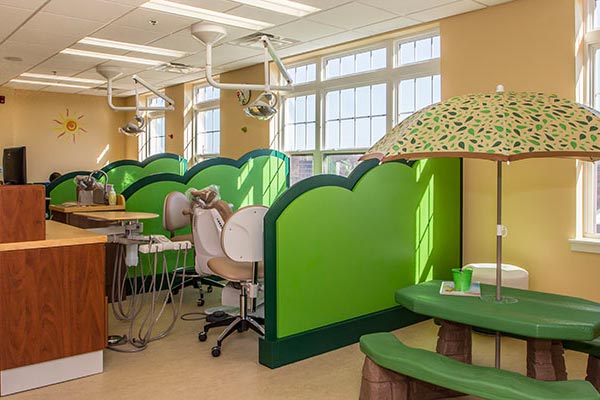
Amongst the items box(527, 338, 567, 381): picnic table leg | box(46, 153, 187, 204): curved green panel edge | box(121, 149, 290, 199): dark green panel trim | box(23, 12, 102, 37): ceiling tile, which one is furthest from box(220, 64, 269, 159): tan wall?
box(527, 338, 567, 381): picnic table leg

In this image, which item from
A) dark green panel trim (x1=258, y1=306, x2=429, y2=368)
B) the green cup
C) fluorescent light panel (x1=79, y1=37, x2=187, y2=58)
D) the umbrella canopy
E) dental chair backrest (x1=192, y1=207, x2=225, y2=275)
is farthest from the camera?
fluorescent light panel (x1=79, y1=37, x2=187, y2=58)

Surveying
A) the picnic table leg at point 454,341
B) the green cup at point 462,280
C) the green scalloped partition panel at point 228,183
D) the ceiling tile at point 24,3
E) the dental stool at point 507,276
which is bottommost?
the picnic table leg at point 454,341

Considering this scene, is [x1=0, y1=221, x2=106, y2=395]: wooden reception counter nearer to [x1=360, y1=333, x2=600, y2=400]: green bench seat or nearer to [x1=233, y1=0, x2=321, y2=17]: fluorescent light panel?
[x1=360, y1=333, x2=600, y2=400]: green bench seat

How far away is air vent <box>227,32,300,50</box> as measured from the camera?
5.62 m

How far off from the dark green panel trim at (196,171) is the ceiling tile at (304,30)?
1.52 metres

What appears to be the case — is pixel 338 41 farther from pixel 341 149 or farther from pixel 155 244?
pixel 155 244

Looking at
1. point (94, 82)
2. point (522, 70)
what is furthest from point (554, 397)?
point (94, 82)

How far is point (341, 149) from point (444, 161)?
1.85 m

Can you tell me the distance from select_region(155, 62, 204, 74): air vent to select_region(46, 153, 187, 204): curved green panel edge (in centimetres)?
122

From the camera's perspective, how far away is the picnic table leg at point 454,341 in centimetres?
312

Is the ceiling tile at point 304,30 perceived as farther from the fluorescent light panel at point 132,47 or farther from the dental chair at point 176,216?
the dental chair at point 176,216

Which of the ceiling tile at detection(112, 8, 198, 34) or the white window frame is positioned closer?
the white window frame

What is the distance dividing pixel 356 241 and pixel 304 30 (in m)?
2.55

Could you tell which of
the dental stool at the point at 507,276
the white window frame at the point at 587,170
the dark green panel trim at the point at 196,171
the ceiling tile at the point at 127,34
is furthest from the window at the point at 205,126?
the white window frame at the point at 587,170
